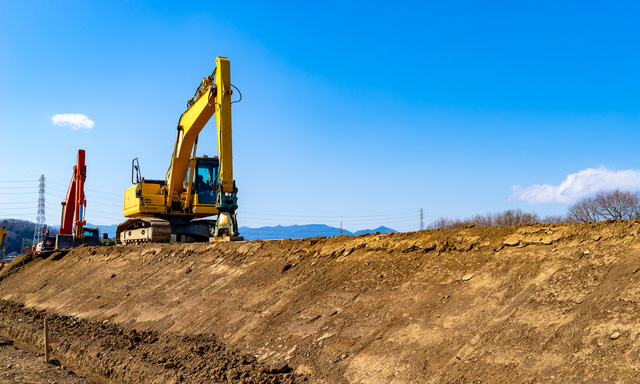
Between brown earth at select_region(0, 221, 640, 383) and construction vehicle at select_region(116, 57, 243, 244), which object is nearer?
brown earth at select_region(0, 221, 640, 383)

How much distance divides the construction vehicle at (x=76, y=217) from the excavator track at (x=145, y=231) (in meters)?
4.06

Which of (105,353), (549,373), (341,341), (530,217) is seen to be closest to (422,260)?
(341,341)

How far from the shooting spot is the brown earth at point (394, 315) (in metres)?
5.09

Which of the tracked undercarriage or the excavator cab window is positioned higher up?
the excavator cab window

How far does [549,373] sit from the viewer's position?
4676mm

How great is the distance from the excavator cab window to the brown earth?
278 inches

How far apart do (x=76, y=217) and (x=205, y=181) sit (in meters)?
10.7

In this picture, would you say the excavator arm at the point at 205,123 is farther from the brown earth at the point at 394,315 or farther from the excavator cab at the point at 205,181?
the brown earth at the point at 394,315

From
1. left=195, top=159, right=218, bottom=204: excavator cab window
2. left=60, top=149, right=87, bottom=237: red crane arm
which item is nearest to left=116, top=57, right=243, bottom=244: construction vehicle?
left=195, top=159, right=218, bottom=204: excavator cab window

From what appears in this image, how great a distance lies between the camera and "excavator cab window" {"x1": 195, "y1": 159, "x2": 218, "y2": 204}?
1947cm

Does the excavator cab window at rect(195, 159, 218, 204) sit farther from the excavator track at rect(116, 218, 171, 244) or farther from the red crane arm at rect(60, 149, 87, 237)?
the red crane arm at rect(60, 149, 87, 237)

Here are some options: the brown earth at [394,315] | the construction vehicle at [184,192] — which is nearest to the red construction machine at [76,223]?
the construction vehicle at [184,192]

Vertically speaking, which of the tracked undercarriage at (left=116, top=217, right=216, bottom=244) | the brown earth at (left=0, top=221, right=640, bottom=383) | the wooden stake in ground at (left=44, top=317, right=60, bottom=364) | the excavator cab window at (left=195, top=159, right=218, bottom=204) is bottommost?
the wooden stake in ground at (left=44, top=317, right=60, bottom=364)

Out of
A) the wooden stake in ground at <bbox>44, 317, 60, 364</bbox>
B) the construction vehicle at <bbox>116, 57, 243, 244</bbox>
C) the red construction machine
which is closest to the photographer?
the wooden stake in ground at <bbox>44, 317, 60, 364</bbox>
